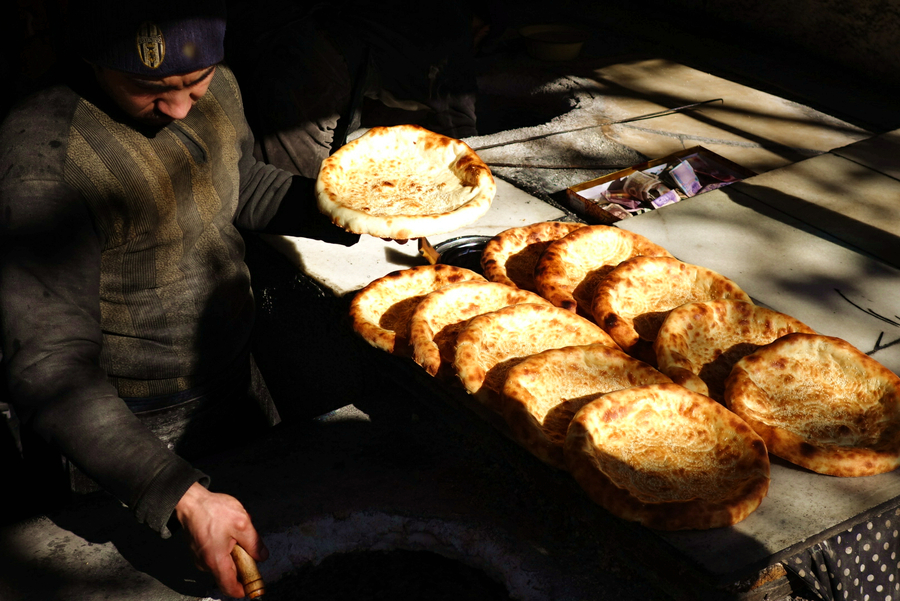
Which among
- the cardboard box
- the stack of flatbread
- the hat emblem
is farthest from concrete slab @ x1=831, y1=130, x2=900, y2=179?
the hat emblem

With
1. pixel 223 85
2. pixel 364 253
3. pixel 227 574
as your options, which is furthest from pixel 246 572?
pixel 364 253

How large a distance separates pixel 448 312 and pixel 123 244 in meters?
1.16

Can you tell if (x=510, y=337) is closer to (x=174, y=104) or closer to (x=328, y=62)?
(x=174, y=104)

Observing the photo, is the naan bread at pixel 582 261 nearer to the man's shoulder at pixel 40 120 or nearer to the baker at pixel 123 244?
the baker at pixel 123 244

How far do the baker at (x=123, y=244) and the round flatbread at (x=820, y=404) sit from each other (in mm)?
1594

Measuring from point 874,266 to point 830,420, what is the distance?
156 centimetres

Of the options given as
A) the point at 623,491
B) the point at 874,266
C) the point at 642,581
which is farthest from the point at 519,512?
the point at 874,266

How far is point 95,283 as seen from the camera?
203 centimetres

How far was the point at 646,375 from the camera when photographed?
7.45 ft

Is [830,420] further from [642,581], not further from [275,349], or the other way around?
[275,349]

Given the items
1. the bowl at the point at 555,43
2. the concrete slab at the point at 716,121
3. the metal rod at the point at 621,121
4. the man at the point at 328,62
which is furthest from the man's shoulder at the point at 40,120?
the bowl at the point at 555,43

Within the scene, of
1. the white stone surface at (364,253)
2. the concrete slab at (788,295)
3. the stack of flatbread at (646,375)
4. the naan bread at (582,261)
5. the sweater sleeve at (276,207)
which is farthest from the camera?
the white stone surface at (364,253)

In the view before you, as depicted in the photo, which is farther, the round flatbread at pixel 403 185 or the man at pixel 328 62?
the man at pixel 328 62

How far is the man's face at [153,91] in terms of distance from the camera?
196 cm
